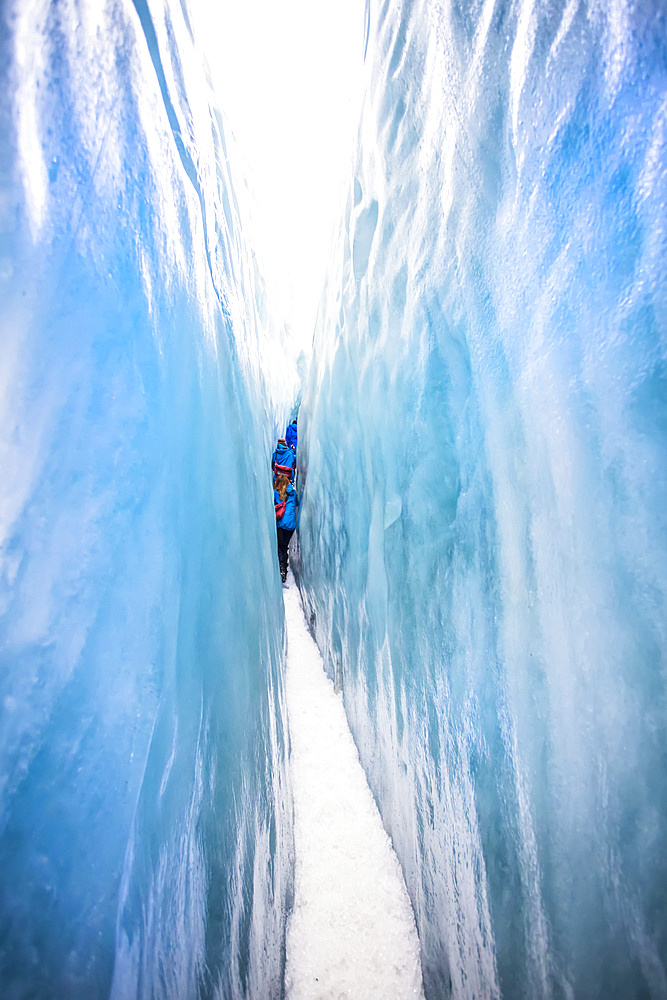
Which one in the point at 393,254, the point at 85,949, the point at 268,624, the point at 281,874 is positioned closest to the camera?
the point at 85,949

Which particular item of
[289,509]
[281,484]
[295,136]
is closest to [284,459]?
[281,484]

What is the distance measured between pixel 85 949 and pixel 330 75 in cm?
827

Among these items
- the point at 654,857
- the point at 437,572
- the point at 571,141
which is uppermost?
the point at 571,141

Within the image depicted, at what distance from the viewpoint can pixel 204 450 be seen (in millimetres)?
1063

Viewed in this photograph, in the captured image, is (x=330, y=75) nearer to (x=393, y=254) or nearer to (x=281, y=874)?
(x=393, y=254)

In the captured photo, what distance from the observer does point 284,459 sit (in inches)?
189

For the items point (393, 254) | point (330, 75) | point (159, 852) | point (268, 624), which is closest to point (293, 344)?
point (330, 75)

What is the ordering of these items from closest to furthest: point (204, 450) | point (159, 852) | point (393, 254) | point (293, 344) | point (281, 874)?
point (159, 852) → point (204, 450) → point (281, 874) → point (393, 254) → point (293, 344)

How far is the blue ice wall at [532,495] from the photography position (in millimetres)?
587

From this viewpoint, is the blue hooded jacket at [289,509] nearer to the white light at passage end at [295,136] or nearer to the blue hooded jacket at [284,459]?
the blue hooded jacket at [284,459]

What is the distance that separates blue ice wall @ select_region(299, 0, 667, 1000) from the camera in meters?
0.59

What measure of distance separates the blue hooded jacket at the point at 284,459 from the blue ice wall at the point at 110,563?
365 centimetres

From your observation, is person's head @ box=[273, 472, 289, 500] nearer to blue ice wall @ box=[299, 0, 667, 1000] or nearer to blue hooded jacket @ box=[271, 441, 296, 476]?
blue hooded jacket @ box=[271, 441, 296, 476]

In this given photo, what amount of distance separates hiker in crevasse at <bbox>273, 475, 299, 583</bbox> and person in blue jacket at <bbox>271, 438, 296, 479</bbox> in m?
0.07
